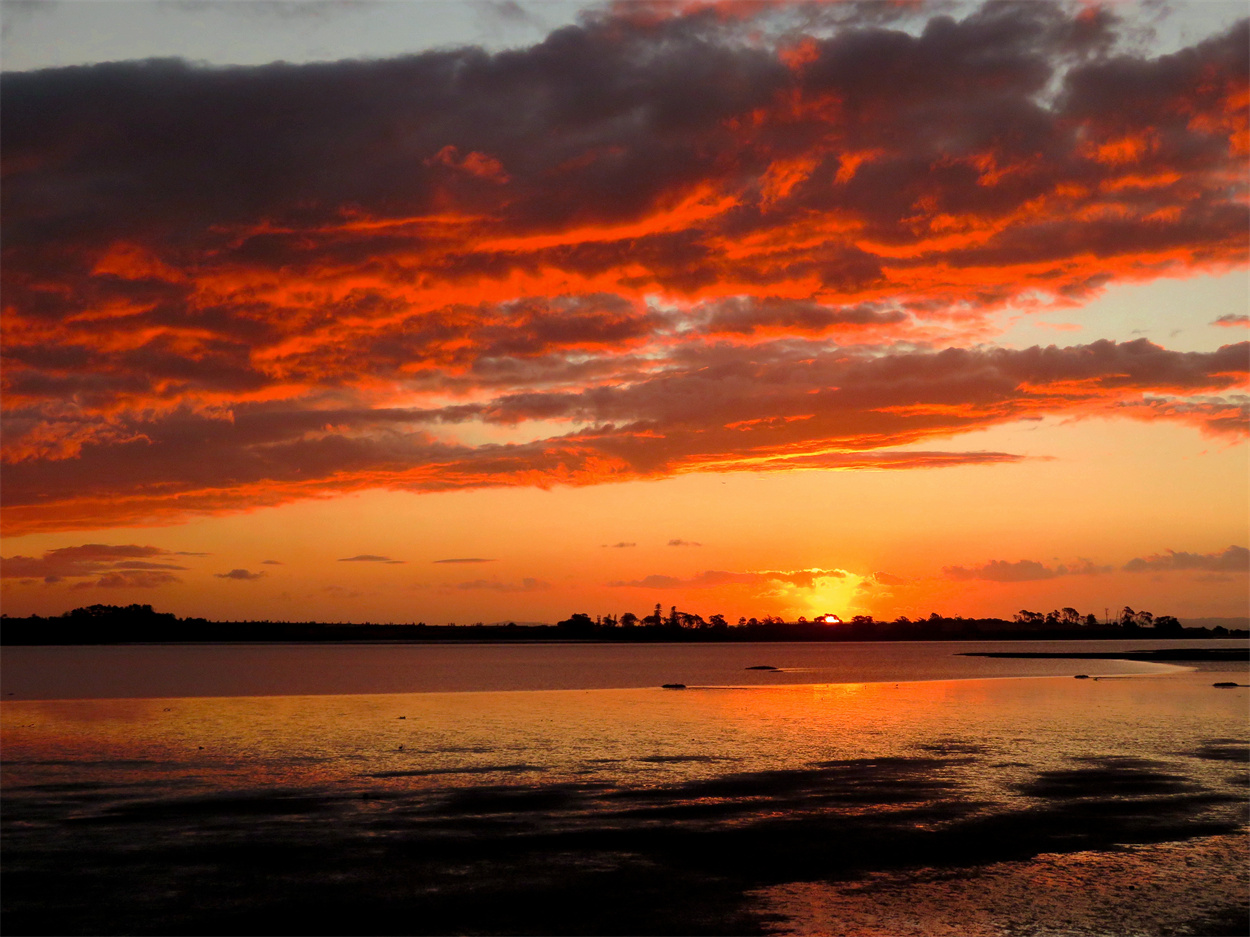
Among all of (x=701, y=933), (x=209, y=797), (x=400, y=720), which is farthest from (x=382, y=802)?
(x=400, y=720)

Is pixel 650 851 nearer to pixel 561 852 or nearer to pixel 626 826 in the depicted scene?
pixel 561 852

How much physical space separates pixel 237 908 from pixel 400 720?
4046 centimetres

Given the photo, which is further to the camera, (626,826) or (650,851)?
(626,826)

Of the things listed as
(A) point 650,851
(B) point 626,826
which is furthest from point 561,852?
(B) point 626,826

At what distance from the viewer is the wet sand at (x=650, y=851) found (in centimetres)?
2036

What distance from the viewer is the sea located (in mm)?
20719

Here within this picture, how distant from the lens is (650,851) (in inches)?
1010

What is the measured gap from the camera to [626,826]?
93.8 feet

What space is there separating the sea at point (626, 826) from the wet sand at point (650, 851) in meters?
0.11

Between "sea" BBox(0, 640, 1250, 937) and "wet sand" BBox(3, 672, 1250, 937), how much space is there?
105mm

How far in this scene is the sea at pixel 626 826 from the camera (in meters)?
20.7

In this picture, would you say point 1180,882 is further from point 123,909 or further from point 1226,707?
point 1226,707

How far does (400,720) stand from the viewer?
60.5m

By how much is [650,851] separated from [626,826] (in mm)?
3004
